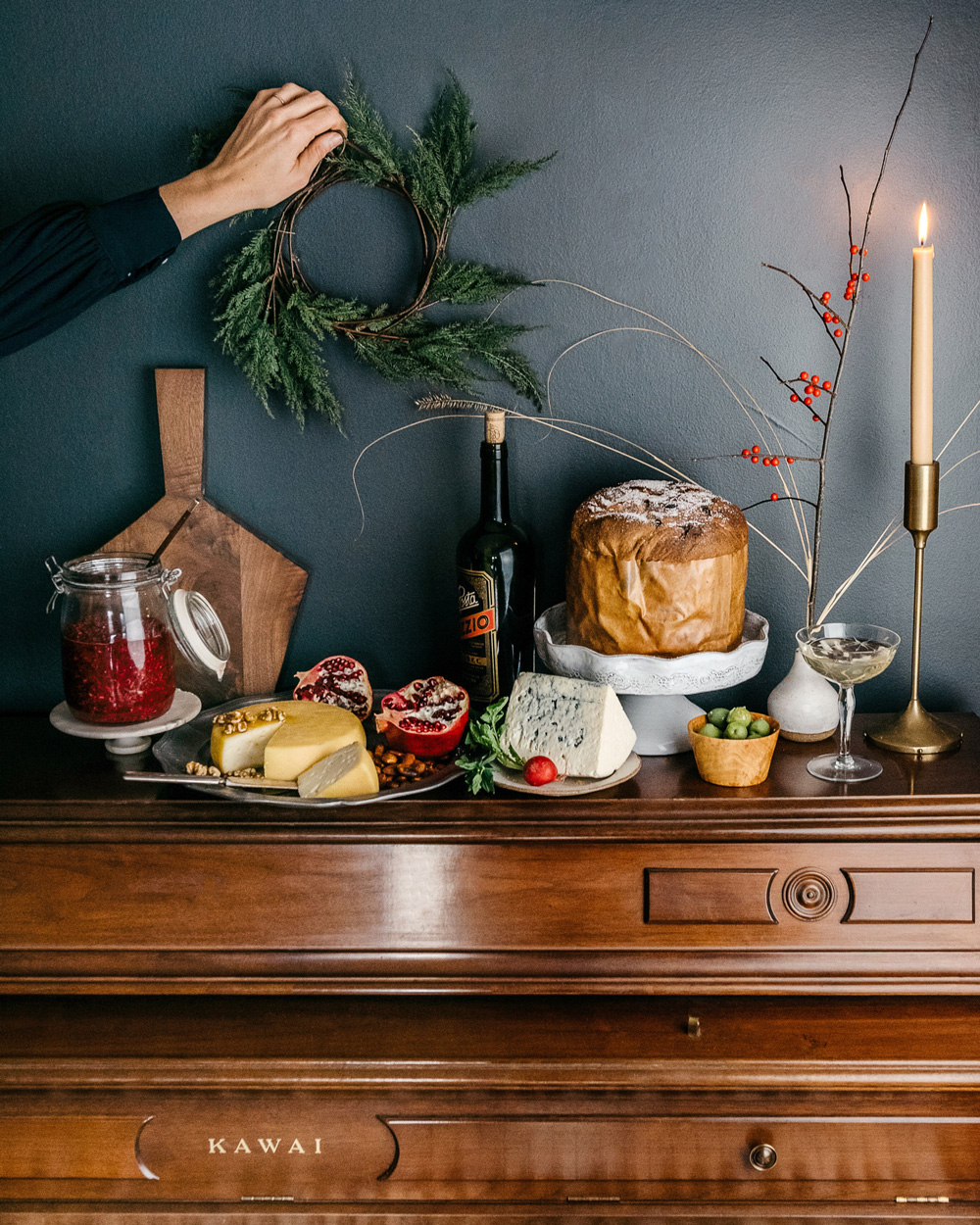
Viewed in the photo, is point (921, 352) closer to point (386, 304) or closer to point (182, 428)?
point (386, 304)

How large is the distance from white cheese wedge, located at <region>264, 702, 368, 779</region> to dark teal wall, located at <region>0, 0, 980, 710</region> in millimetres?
320

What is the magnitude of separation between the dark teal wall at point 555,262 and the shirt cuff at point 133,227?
124 mm

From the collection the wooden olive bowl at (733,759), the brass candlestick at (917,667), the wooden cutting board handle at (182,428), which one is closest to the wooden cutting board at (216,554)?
the wooden cutting board handle at (182,428)

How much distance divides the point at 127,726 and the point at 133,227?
2.24 ft

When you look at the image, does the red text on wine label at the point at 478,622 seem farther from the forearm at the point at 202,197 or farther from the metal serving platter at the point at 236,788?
the forearm at the point at 202,197

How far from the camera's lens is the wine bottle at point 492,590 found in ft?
4.42

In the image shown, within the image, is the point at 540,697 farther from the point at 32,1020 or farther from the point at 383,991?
the point at 32,1020

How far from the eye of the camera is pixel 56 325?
1339mm

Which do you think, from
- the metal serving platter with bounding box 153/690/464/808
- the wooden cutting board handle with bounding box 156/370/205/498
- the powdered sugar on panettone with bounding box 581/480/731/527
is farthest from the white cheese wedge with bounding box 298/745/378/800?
the wooden cutting board handle with bounding box 156/370/205/498

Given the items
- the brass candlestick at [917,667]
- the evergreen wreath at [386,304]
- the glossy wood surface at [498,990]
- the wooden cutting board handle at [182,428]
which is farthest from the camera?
the wooden cutting board handle at [182,428]

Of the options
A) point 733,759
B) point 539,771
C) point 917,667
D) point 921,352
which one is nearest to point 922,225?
point 921,352

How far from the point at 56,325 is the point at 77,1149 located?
110 cm

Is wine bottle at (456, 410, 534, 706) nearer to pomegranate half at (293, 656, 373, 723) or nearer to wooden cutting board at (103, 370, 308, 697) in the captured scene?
pomegranate half at (293, 656, 373, 723)

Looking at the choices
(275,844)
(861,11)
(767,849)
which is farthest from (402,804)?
(861,11)
